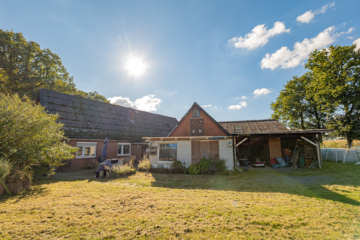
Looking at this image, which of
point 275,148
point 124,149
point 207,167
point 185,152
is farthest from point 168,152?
point 275,148

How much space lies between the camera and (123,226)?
4.30 meters

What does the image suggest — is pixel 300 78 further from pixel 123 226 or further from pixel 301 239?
pixel 123 226

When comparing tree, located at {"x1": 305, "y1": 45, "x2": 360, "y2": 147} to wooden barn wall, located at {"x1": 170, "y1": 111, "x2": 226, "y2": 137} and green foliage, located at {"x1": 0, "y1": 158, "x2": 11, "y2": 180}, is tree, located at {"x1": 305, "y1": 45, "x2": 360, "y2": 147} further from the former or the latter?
green foliage, located at {"x1": 0, "y1": 158, "x2": 11, "y2": 180}

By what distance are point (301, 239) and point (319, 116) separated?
27.5 m

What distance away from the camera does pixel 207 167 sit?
1269 centimetres

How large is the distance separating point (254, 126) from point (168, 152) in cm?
931

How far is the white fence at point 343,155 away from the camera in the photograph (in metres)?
17.0

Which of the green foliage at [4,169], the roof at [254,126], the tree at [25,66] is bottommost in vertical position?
the green foliage at [4,169]

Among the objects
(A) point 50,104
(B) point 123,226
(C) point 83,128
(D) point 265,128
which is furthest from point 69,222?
(D) point 265,128

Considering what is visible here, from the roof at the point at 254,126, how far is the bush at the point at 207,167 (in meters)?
4.40

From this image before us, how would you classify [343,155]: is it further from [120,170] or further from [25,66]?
[25,66]

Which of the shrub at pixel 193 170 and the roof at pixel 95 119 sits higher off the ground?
the roof at pixel 95 119

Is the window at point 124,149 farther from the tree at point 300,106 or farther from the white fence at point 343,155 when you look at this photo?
the tree at point 300,106

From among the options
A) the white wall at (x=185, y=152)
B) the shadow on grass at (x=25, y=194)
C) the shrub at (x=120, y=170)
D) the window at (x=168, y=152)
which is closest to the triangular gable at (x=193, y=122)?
the white wall at (x=185, y=152)
